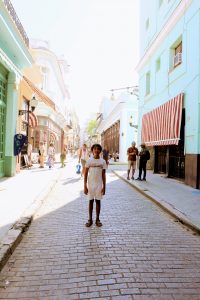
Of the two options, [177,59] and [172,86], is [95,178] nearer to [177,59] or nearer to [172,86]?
[172,86]

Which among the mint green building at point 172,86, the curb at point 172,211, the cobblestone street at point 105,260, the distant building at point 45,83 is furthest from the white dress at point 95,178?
the distant building at point 45,83

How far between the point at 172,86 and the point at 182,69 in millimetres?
1377

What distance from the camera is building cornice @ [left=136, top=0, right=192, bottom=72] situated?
12.0 m

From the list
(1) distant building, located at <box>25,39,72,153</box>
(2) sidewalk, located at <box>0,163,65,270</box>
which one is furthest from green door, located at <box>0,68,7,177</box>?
(1) distant building, located at <box>25,39,72,153</box>

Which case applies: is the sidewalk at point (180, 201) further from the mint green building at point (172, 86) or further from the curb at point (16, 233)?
the curb at point (16, 233)

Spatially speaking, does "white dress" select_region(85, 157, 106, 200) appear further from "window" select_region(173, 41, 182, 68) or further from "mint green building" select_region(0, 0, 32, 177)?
"window" select_region(173, 41, 182, 68)

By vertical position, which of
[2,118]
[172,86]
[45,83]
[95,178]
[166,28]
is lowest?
[95,178]

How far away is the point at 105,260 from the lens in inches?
155

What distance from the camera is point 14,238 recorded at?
4516 mm

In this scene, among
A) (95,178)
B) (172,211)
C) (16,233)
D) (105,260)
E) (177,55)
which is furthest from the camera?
(177,55)

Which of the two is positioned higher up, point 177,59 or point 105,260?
point 177,59

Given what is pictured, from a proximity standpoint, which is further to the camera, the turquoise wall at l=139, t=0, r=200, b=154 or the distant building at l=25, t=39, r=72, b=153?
the distant building at l=25, t=39, r=72, b=153

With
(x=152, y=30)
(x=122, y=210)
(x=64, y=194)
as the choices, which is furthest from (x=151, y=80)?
(x=122, y=210)

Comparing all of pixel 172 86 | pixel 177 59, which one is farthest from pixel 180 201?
pixel 177 59
